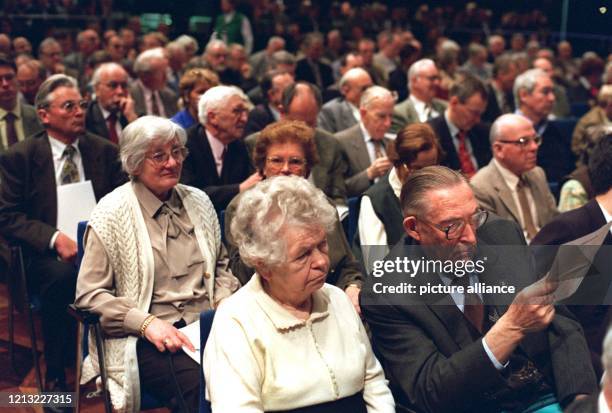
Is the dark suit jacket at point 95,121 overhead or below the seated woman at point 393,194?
overhead

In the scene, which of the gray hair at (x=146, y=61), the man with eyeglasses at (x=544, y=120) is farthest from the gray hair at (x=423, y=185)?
the gray hair at (x=146, y=61)

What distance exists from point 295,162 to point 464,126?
1929 mm

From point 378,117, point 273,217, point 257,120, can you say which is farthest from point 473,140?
point 273,217

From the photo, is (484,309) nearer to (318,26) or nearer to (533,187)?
(533,187)

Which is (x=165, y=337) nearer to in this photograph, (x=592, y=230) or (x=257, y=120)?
(x=592, y=230)

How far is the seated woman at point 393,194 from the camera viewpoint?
10.9 feet

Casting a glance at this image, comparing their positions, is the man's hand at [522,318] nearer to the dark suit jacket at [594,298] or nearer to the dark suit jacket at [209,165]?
the dark suit jacket at [594,298]

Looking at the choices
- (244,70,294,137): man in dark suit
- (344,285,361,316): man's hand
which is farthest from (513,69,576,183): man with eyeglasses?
(344,285,361,316): man's hand

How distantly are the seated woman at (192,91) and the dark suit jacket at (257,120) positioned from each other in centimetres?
46

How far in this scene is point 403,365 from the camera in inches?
87.2

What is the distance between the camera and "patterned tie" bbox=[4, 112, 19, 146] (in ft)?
15.9

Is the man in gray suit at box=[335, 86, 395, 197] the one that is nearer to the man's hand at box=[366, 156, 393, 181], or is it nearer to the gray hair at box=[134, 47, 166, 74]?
the man's hand at box=[366, 156, 393, 181]

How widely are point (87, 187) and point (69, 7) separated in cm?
832

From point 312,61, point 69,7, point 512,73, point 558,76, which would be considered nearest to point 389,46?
point 312,61
